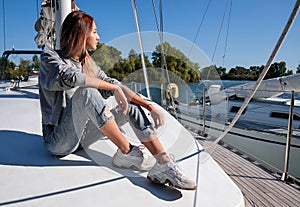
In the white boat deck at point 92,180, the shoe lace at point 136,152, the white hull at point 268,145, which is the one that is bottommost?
the white hull at point 268,145

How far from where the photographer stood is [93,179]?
921 millimetres

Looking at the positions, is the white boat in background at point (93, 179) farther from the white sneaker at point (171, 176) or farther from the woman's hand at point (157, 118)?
the woman's hand at point (157, 118)

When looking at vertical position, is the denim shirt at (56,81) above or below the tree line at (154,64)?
below

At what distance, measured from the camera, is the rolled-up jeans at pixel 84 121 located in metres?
0.85

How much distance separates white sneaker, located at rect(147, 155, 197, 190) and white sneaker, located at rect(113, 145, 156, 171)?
2.8 inches

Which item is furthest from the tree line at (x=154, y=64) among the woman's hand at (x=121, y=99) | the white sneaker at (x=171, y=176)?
the white sneaker at (x=171, y=176)

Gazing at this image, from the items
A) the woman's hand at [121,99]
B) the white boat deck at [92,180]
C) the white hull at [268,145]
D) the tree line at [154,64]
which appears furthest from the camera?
the white hull at [268,145]

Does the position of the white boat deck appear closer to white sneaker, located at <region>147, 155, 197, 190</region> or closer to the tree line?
white sneaker, located at <region>147, 155, 197, 190</region>

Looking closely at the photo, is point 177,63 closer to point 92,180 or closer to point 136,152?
point 136,152

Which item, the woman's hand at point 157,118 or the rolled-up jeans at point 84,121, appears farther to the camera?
the woman's hand at point 157,118

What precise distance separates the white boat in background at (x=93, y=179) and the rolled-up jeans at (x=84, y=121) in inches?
3.7

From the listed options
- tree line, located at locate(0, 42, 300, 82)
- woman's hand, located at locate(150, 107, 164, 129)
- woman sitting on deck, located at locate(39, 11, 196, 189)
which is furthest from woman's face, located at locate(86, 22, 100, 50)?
woman's hand, located at locate(150, 107, 164, 129)

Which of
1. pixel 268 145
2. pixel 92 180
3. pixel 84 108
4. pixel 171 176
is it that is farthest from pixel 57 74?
pixel 268 145

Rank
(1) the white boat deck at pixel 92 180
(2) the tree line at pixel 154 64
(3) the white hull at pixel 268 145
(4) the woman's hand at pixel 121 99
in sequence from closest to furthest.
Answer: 1. (1) the white boat deck at pixel 92 180
2. (4) the woman's hand at pixel 121 99
3. (2) the tree line at pixel 154 64
4. (3) the white hull at pixel 268 145
